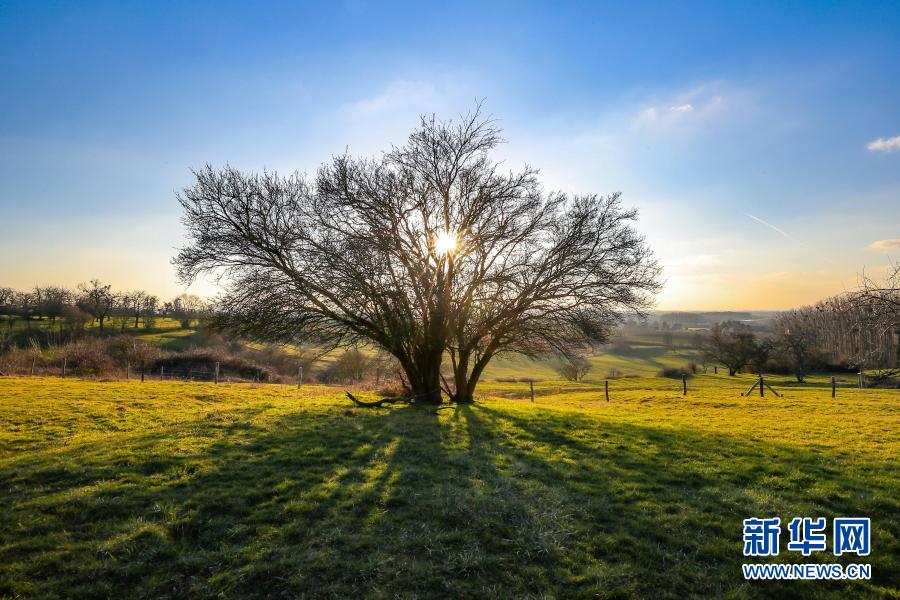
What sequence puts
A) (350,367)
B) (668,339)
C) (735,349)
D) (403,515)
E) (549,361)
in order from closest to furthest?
(403,515) < (350,367) < (735,349) < (549,361) < (668,339)

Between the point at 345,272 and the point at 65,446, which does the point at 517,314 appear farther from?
the point at 65,446

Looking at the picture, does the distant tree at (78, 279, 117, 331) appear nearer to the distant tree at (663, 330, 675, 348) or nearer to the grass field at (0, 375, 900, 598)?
the grass field at (0, 375, 900, 598)

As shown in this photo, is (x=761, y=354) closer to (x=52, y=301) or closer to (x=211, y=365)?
(x=211, y=365)

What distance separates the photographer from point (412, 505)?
25.8 feet

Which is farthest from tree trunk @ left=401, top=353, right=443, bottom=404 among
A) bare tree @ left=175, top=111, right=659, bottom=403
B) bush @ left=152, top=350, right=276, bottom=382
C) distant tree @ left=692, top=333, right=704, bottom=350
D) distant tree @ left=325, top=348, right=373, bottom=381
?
distant tree @ left=692, top=333, right=704, bottom=350

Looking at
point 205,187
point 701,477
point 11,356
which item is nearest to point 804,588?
point 701,477

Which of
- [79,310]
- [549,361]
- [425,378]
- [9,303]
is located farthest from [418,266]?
[9,303]

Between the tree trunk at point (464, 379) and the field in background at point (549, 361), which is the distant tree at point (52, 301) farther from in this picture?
the tree trunk at point (464, 379)

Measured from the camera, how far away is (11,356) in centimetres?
3750

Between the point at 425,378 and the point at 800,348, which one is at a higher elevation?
the point at 800,348

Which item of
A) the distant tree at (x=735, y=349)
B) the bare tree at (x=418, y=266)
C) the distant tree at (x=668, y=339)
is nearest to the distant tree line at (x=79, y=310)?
the bare tree at (x=418, y=266)

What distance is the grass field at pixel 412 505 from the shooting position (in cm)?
553

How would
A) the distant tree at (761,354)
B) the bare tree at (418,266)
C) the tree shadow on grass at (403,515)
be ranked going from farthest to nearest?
1. the distant tree at (761,354)
2. the bare tree at (418,266)
3. the tree shadow on grass at (403,515)

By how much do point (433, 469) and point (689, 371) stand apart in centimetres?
6574
